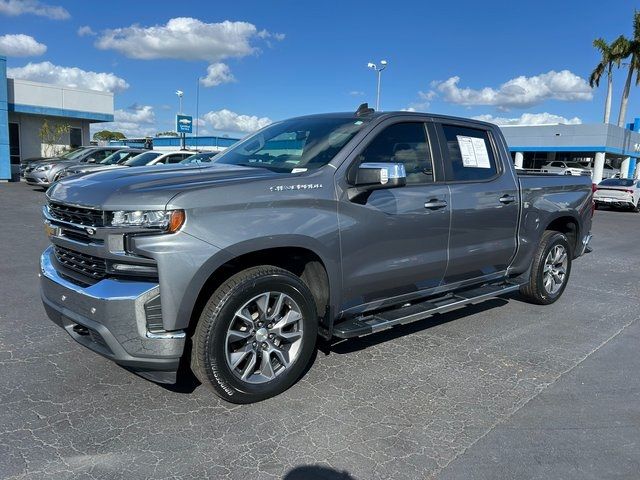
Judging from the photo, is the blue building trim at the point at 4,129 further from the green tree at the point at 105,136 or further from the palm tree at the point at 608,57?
the green tree at the point at 105,136

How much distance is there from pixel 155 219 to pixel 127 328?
0.65 meters

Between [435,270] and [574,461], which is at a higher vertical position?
[435,270]

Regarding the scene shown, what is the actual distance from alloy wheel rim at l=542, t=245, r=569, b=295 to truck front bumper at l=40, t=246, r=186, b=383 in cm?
445

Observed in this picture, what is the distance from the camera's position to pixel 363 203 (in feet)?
12.8

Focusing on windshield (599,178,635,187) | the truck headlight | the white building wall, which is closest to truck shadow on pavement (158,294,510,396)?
the truck headlight

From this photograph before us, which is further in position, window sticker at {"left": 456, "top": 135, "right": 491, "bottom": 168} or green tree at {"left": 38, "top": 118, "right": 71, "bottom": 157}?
green tree at {"left": 38, "top": 118, "right": 71, "bottom": 157}

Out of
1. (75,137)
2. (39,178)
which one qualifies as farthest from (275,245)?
(75,137)

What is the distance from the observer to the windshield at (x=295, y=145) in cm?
403

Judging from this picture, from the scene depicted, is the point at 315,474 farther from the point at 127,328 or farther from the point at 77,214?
the point at 77,214

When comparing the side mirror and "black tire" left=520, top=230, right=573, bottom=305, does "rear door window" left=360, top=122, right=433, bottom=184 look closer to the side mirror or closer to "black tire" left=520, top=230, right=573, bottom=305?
the side mirror

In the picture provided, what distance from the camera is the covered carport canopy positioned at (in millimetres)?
41850

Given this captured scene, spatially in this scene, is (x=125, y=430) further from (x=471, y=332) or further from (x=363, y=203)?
(x=471, y=332)

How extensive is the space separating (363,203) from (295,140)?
3.06 ft

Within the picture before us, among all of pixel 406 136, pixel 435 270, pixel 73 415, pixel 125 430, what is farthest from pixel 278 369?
pixel 406 136
